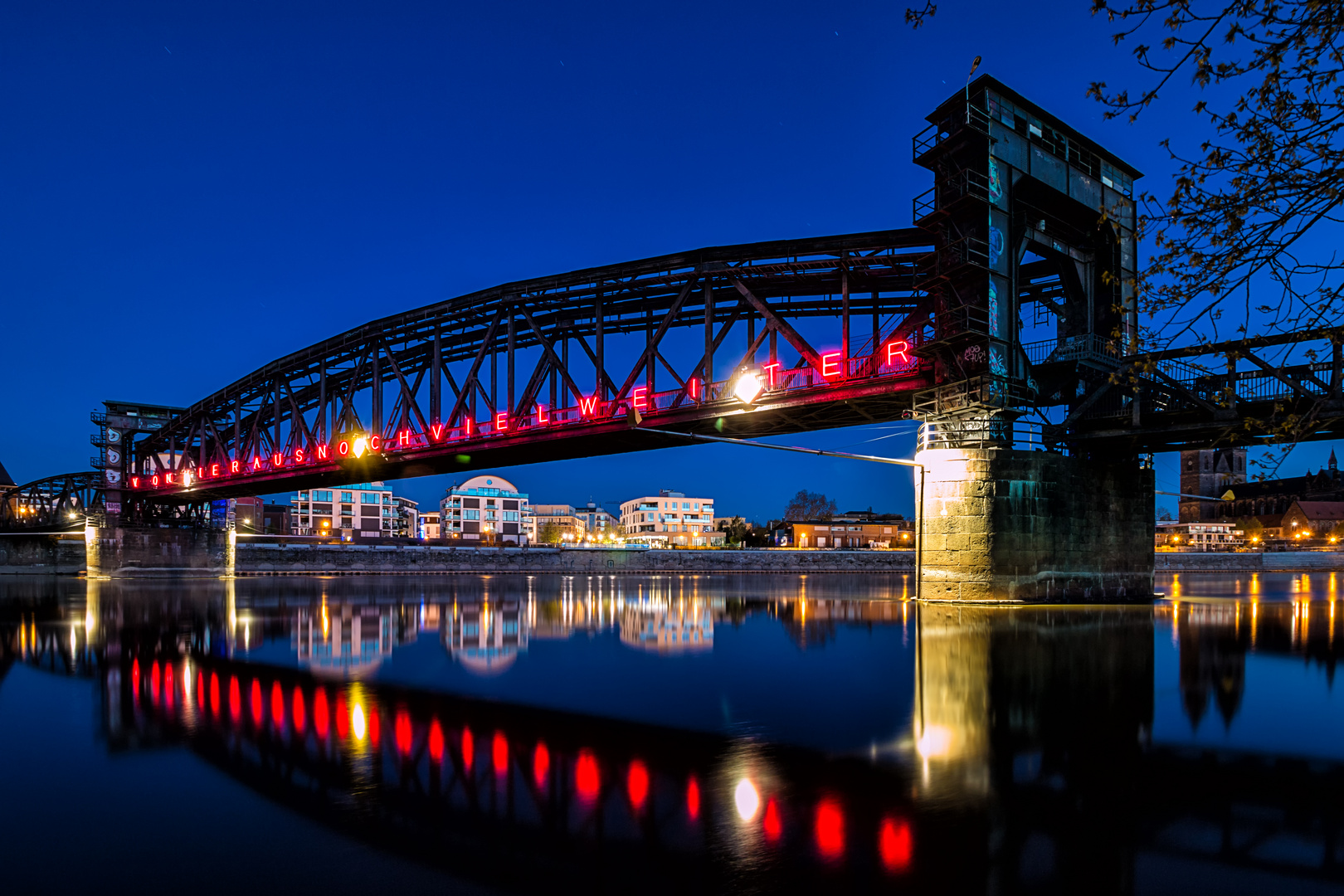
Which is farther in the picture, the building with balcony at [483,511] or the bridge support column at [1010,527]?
the building with balcony at [483,511]

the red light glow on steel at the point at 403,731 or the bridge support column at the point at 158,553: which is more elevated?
the red light glow on steel at the point at 403,731

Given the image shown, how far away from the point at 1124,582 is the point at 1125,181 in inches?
686

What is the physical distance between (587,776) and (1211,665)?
1328 cm

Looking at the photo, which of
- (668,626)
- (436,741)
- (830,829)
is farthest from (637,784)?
(668,626)

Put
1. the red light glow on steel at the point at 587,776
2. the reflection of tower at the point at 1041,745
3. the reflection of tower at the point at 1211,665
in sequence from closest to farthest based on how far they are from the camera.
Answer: the reflection of tower at the point at 1041,745 < the red light glow on steel at the point at 587,776 < the reflection of tower at the point at 1211,665

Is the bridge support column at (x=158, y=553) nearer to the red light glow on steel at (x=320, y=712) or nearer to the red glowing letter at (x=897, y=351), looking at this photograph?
the red glowing letter at (x=897, y=351)

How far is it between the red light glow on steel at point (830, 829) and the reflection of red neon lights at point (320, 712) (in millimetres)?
5884

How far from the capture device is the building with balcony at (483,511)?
154750 mm

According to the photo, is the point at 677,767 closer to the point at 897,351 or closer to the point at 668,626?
the point at 668,626

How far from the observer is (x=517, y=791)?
6684mm

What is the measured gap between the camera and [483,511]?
6166 inches

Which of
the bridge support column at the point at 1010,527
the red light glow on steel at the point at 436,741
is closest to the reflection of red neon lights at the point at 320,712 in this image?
the red light glow on steel at the point at 436,741

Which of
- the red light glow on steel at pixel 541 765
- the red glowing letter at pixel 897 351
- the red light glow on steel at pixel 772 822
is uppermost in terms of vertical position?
the red glowing letter at pixel 897 351

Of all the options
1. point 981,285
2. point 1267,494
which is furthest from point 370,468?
point 1267,494
